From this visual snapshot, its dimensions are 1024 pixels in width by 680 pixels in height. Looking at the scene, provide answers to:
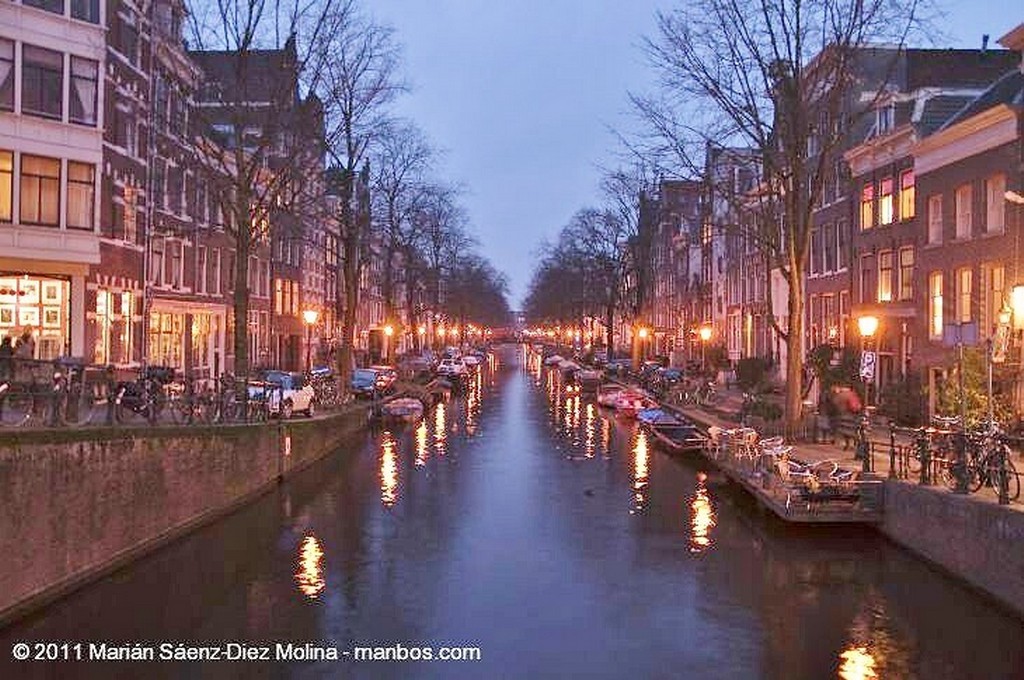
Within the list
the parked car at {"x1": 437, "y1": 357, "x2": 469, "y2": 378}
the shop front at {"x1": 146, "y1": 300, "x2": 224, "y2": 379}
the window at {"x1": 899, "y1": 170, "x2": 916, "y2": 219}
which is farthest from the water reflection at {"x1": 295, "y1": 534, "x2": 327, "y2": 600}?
the parked car at {"x1": 437, "y1": 357, "x2": 469, "y2": 378}

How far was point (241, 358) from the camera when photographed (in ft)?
111

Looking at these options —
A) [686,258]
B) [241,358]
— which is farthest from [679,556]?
[686,258]

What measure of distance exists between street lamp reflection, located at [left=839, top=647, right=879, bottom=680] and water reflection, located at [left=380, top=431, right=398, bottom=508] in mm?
14791

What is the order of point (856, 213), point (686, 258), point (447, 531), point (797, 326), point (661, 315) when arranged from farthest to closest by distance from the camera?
point (661, 315) < point (686, 258) < point (856, 213) < point (797, 326) < point (447, 531)

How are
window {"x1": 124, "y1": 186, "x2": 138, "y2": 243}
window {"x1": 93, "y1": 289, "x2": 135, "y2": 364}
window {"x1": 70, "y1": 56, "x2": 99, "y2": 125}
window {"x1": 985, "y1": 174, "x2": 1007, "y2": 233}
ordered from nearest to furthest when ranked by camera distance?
window {"x1": 985, "y1": 174, "x2": 1007, "y2": 233} < window {"x1": 70, "y1": 56, "x2": 99, "y2": 125} < window {"x1": 93, "y1": 289, "x2": 135, "y2": 364} < window {"x1": 124, "y1": 186, "x2": 138, "y2": 243}

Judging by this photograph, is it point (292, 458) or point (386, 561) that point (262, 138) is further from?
point (386, 561)

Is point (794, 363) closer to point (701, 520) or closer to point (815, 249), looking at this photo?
point (701, 520)

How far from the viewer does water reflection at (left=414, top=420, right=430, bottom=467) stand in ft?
122

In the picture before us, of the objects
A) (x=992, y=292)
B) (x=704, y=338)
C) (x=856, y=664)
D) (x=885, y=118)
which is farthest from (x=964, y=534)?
(x=704, y=338)

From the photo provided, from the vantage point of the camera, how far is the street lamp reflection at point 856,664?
1505 cm

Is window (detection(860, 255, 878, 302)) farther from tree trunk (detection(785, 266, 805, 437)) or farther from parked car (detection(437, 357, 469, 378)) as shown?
parked car (detection(437, 357, 469, 378))

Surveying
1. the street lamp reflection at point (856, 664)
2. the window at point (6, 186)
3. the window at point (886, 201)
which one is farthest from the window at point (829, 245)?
the street lamp reflection at point (856, 664)

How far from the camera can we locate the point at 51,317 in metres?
34.1

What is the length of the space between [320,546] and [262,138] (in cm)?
1588
